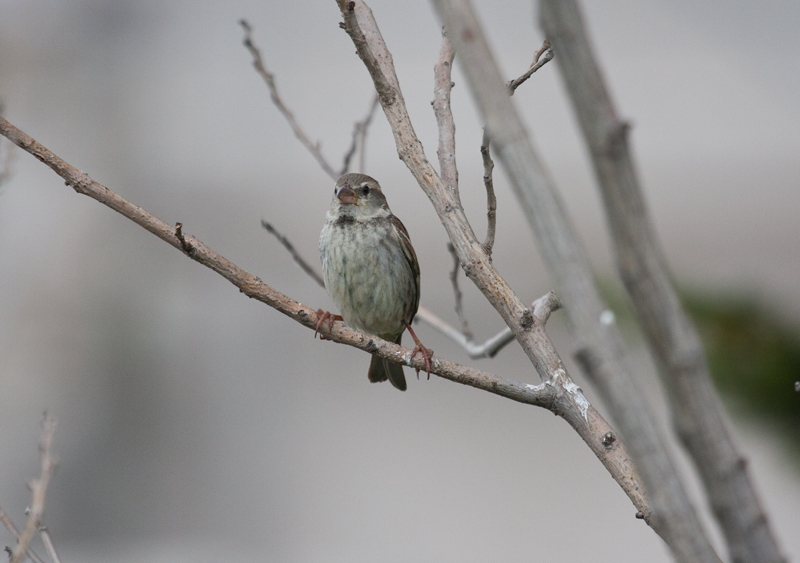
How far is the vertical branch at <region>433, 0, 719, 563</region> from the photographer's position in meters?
0.97

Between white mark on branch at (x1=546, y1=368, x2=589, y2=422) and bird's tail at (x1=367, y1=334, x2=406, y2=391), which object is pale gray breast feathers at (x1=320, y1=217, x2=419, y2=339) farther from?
white mark on branch at (x1=546, y1=368, x2=589, y2=422)

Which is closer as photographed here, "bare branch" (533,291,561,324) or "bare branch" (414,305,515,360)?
"bare branch" (533,291,561,324)

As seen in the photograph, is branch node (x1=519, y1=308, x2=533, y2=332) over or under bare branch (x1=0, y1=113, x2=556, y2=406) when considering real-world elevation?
over

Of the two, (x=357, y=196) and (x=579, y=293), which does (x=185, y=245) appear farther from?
(x=357, y=196)

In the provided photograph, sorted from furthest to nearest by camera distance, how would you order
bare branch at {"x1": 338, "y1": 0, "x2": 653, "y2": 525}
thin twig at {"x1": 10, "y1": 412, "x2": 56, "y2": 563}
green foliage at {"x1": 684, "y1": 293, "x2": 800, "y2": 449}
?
green foliage at {"x1": 684, "y1": 293, "x2": 800, "y2": 449} → bare branch at {"x1": 338, "y1": 0, "x2": 653, "y2": 525} → thin twig at {"x1": 10, "y1": 412, "x2": 56, "y2": 563}

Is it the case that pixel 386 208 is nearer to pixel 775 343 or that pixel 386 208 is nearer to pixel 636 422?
pixel 775 343

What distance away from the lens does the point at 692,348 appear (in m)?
0.91

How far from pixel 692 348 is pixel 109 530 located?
8569mm

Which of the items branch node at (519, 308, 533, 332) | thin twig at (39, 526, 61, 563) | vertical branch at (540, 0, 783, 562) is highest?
branch node at (519, 308, 533, 332)

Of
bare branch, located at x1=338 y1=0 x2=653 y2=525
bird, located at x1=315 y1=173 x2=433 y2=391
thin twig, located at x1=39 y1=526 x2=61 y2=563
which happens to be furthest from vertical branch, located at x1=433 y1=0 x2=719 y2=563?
bird, located at x1=315 y1=173 x2=433 y2=391

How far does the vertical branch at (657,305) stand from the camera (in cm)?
88

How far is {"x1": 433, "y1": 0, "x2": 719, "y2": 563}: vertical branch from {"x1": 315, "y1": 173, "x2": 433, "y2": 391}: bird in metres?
3.10

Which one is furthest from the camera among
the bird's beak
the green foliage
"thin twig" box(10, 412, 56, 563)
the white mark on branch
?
the bird's beak

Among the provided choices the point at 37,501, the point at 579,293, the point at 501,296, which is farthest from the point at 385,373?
the point at 579,293
